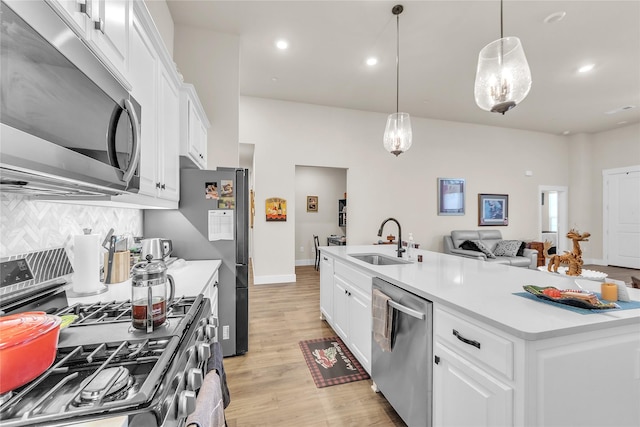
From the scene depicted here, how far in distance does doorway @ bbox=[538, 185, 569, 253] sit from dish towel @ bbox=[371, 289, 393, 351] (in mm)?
7493

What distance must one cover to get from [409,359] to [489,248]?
17.7ft

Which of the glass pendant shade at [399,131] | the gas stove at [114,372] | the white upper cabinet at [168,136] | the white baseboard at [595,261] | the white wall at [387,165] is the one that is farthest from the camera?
the white baseboard at [595,261]

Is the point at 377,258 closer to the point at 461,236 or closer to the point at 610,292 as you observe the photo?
the point at 610,292

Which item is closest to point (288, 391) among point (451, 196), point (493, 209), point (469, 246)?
point (469, 246)

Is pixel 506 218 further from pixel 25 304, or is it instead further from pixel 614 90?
pixel 25 304

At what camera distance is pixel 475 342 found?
44.4 inches

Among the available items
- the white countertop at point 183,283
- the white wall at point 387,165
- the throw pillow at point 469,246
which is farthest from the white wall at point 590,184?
the white countertop at point 183,283

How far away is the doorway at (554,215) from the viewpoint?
7328 millimetres

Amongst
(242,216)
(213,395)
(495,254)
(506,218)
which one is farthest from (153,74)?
(506,218)

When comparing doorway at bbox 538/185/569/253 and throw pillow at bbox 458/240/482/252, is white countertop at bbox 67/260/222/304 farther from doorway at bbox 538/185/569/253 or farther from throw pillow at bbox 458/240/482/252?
doorway at bbox 538/185/569/253

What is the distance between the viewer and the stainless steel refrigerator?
8.01 ft

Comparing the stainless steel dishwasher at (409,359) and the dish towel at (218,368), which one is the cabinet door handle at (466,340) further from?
the dish towel at (218,368)

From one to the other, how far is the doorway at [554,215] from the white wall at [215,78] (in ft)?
25.7

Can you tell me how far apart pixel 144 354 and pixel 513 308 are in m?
1.39
